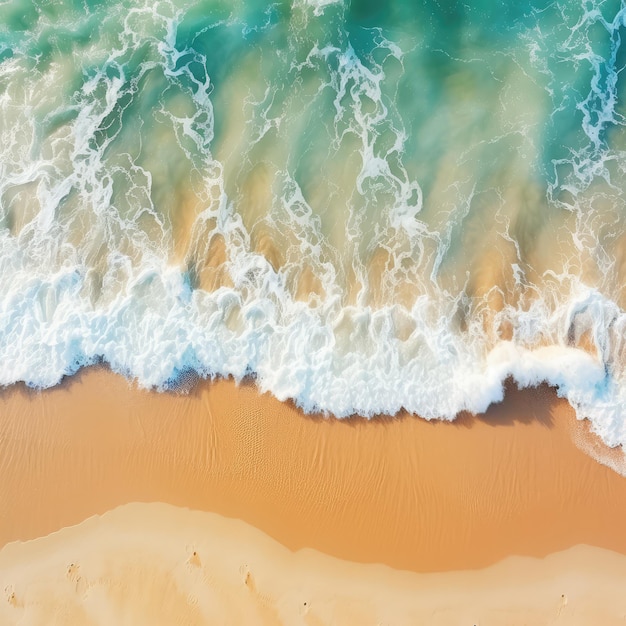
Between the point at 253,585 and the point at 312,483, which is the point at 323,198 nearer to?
the point at 312,483

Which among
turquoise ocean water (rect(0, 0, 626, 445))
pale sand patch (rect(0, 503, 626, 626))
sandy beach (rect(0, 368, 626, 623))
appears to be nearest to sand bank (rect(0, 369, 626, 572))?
sandy beach (rect(0, 368, 626, 623))

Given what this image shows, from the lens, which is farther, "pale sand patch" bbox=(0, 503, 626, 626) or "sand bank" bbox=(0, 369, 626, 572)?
"sand bank" bbox=(0, 369, 626, 572)

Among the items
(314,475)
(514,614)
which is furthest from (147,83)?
(514,614)

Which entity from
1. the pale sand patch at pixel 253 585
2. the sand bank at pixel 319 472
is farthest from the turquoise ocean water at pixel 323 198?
the pale sand patch at pixel 253 585

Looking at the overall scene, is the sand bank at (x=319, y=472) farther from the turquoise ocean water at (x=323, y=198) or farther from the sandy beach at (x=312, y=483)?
the turquoise ocean water at (x=323, y=198)

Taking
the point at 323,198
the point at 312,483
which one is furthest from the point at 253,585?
the point at 323,198

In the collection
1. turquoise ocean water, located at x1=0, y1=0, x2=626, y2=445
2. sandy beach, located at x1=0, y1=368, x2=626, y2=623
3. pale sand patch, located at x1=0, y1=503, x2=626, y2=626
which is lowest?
pale sand patch, located at x1=0, y1=503, x2=626, y2=626

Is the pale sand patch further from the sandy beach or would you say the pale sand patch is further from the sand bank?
the sand bank
